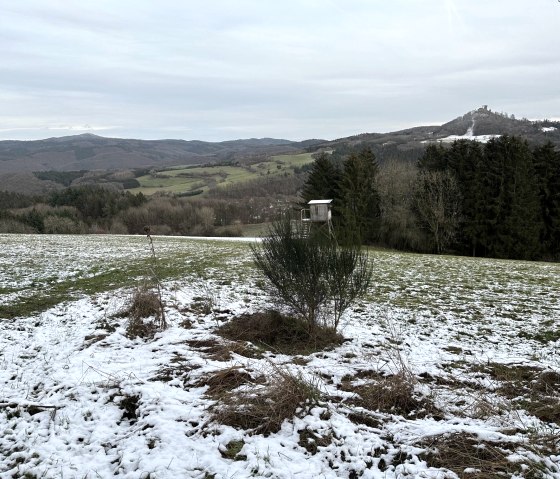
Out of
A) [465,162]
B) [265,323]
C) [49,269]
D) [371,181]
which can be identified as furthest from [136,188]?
[265,323]

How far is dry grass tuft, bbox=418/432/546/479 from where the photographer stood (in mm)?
3607

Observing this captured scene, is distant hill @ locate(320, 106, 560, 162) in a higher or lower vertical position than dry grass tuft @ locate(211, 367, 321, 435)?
higher

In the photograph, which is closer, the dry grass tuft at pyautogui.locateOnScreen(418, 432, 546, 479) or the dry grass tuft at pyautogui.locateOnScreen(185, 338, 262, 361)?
the dry grass tuft at pyautogui.locateOnScreen(418, 432, 546, 479)

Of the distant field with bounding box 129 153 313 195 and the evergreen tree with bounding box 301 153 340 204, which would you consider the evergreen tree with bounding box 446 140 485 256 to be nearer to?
the evergreen tree with bounding box 301 153 340 204

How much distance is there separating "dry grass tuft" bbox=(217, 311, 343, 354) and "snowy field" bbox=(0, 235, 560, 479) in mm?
316

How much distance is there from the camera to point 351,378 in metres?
5.88

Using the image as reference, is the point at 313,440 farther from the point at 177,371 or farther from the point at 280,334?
the point at 280,334

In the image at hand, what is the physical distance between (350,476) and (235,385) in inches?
82.4

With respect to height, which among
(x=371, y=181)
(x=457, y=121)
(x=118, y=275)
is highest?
(x=457, y=121)

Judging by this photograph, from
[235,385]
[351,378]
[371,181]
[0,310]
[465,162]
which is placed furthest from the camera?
[371,181]

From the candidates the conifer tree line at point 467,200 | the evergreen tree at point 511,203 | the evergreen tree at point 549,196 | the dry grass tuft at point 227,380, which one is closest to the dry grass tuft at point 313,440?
the dry grass tuft at point 227,380

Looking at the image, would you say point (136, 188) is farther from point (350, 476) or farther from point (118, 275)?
point (350, 476)

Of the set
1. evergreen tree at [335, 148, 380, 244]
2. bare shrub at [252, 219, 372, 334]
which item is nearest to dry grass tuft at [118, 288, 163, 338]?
bare shrub at [252, 219, 372, 334]

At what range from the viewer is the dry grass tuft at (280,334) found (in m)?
7.38
